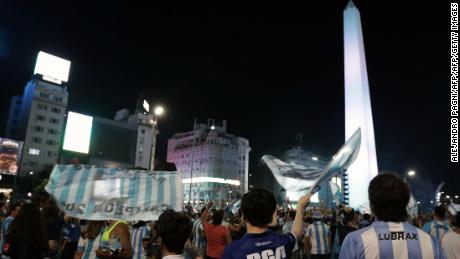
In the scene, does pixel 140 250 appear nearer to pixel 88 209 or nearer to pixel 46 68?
pixel 88 209

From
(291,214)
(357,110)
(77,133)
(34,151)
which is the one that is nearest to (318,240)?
(291,214)

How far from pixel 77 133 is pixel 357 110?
4412 centimetres

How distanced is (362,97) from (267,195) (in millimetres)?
37748

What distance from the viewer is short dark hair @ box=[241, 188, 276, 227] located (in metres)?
3.42

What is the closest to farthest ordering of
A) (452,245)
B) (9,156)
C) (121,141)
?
(452,245)
(9,156)
(121,141)

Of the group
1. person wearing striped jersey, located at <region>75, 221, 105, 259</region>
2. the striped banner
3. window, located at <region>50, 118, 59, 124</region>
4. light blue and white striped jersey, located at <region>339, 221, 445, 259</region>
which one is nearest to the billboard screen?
window, located at <region>50, 118, 59, 124</region>

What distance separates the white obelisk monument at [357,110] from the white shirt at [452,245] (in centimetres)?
3182

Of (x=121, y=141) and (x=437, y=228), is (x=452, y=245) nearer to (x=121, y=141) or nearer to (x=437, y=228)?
(x=437, y=228)

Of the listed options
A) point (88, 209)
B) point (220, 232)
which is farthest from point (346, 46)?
point (88, 209)

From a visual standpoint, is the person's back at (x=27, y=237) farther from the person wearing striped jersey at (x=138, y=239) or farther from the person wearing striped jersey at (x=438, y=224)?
the person wearing striped jersey at (x=438, y=224)

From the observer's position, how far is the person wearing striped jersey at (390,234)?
290cm

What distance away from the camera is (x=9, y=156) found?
53.5 m

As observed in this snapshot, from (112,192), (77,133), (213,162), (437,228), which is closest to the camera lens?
(112,192)

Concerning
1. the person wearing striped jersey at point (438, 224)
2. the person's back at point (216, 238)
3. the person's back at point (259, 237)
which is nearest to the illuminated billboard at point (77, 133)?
the person's back at point (216, 238)
